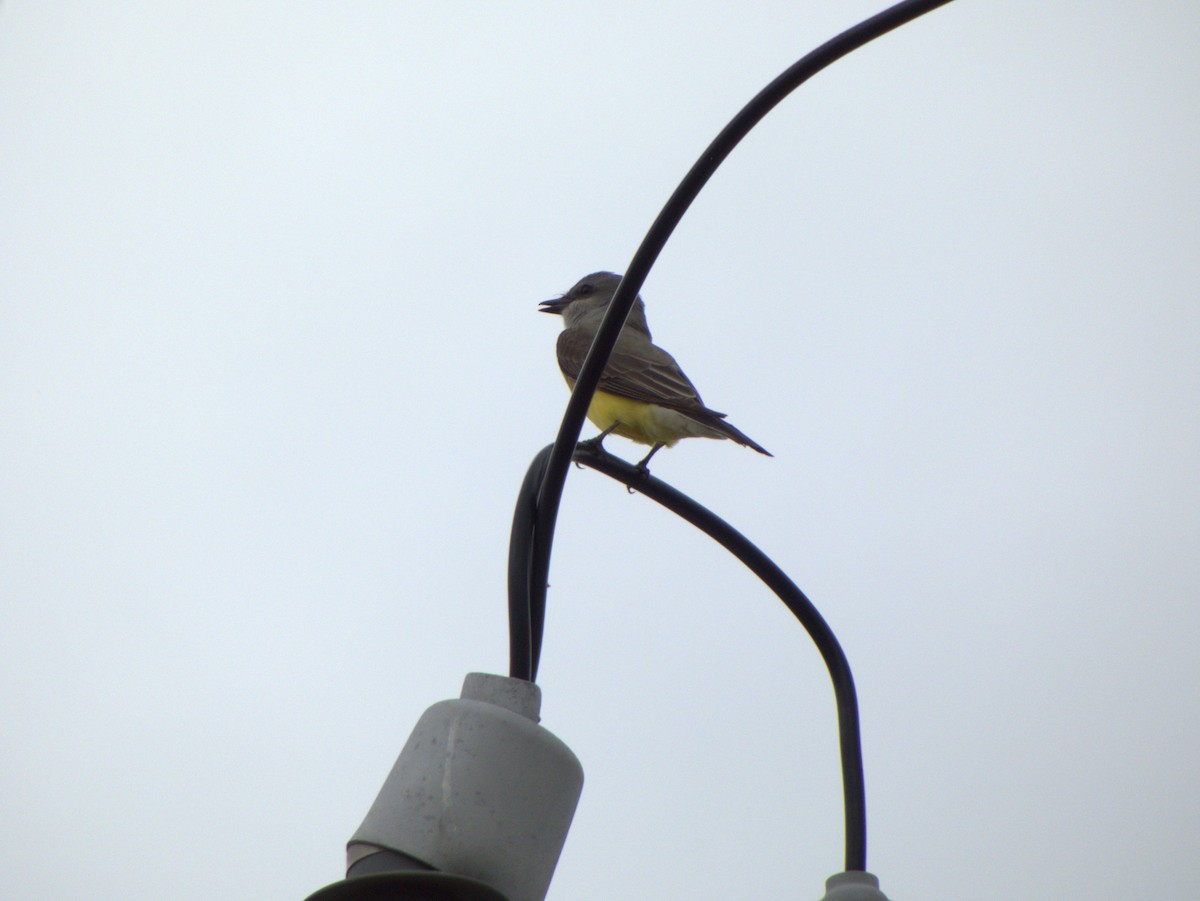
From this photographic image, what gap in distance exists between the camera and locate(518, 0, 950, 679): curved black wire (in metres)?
2.63

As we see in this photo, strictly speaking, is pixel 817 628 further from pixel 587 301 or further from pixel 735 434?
pixel 587 301

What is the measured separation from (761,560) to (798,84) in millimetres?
1363

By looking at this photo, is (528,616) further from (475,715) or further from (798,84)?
(798,84)

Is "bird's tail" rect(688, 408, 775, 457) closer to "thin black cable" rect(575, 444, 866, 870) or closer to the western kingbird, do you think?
the western kingbird

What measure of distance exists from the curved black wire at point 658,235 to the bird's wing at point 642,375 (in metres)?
3.59

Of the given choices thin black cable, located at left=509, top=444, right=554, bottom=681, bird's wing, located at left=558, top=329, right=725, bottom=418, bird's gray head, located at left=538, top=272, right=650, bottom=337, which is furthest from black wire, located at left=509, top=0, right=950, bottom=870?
bird's gray head, located at left=538, top=272, right=650, bottom=337

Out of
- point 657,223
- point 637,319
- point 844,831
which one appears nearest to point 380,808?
point 844,831

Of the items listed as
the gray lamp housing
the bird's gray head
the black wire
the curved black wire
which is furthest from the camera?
the bird's gray head

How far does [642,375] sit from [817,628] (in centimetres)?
448

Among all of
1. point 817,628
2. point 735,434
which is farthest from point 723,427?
point 817,628

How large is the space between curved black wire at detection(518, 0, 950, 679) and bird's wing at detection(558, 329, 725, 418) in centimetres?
359

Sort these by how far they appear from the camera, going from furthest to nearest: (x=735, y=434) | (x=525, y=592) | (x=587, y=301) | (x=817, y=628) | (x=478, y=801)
Result: (x=587, y=301), (x=735, y=434), (x=817, y=628), (x=525, y=592), (x=478, y=801)

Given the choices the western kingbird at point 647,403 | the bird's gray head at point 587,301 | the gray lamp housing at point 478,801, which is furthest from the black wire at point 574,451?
the bird's gray head at point 587,301

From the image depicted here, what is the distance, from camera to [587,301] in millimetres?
10195
